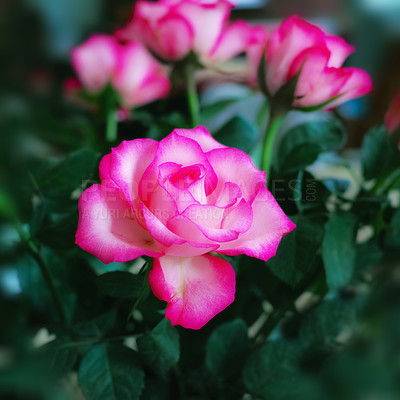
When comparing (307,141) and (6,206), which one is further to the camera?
(307,141)

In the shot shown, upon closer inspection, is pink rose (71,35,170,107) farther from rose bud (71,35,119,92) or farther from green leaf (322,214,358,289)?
green leaf (322,214,358,289)

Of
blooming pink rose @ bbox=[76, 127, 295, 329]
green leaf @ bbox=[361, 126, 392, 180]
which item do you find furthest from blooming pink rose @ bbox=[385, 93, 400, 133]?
blooming pink rose @ bbox=[76, 127, 295, 329]

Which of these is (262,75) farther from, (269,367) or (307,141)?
(269,367)

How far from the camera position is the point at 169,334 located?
0.63ft

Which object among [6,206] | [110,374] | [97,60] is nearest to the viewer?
[6,206]

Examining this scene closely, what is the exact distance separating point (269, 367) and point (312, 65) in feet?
0.51

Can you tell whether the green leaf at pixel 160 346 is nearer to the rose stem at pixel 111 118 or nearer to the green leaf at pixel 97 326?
the green leaf at pixel 97 326

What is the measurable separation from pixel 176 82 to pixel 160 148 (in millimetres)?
161

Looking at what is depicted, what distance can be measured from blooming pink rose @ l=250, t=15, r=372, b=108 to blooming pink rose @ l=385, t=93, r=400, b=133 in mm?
17

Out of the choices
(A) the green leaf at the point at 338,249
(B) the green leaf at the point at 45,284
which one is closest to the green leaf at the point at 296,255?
(A) the green leaf at the point at 338,249

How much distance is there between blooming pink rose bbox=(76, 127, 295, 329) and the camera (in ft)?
0.50

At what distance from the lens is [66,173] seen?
0.70ft

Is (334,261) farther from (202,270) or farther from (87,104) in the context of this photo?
(87,104)

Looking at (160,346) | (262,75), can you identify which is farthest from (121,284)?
(262,75)
